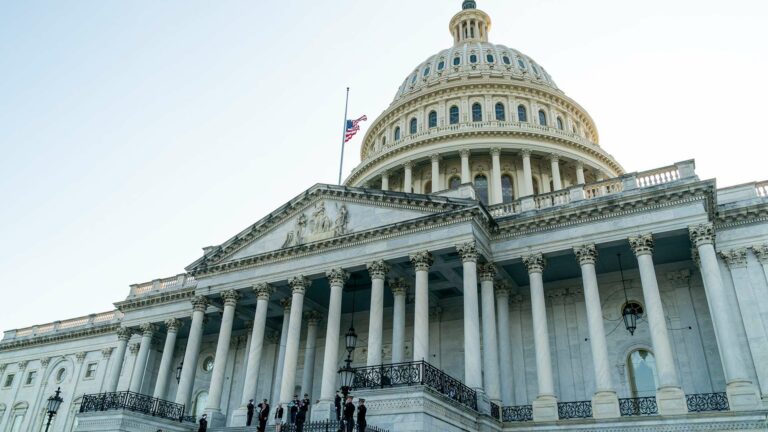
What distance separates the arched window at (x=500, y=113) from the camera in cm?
4994

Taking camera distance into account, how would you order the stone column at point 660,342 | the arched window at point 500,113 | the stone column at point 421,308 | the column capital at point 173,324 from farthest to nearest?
the arched window at point 500,113 → the column capital at point 173,324 → the stone column at point 421,308 → the stone column at point 660,342

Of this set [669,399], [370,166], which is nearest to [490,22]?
[370,166]

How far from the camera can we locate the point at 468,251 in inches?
1027

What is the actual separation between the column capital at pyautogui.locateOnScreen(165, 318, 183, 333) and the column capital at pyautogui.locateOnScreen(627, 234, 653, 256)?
26.5 metres

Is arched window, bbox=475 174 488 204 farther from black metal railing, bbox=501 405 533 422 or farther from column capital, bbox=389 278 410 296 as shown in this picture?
black metal railing, bbox=501 405 533 422

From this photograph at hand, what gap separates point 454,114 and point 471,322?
96.8 ft

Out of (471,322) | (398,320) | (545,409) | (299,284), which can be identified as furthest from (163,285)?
(545,409)

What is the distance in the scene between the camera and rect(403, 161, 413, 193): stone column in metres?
47.3

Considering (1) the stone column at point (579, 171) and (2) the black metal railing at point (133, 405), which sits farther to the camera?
(1) the stone column at point (579, 171)

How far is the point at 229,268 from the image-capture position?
107ft

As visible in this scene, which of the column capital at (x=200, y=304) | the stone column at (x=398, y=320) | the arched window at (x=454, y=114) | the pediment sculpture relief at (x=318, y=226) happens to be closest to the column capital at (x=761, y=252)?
the stone column at (x=398, y=320)

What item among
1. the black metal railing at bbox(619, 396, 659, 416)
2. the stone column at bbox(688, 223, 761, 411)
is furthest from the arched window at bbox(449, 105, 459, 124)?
the black metal railing at bbox(619, 396, 659, 416)

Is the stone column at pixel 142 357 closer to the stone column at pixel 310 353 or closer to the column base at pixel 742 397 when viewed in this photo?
the stone column at pixel 310 353

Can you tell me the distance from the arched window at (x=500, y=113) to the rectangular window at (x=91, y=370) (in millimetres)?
37060
